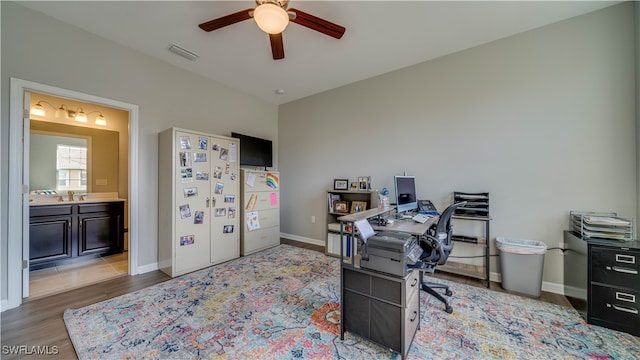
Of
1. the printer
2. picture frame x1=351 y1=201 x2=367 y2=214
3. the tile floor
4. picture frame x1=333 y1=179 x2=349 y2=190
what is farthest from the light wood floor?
picture frame x1=333 y1=179 x2=349 y2=190

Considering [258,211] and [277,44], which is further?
[258,211]

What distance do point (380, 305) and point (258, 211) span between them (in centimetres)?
273

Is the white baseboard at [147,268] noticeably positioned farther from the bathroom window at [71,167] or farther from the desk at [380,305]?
the desk at [380,305]

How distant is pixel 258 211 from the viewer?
12.7ft

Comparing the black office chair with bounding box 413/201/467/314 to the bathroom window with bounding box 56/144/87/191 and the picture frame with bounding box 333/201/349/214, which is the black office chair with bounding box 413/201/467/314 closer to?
the picture frame with bounding box 333/201/349/214

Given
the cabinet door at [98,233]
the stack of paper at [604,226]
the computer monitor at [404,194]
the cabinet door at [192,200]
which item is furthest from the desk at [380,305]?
the cabinet door at [98,233]

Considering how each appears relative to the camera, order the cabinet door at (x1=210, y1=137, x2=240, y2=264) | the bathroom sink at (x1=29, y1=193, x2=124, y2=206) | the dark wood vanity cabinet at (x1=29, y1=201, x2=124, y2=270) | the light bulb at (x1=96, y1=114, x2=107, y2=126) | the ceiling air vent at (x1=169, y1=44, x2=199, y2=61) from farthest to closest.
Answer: the light bulb at (x1=96, y1=114, x2=107, y2=126) → the cabinet door at (x1=210, y1=137, x2=240, y2=264) → the bathroom sink at (x1=29, y1=193, x2=124, y2=206) → the dark wood vanity cabinet at (x1=29, y1=201, x2=124, y2=270) → the ceiling air vent at (x1=169, y1=44, x2=199, y2=61)

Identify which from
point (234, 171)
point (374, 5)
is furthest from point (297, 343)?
point (374, 5)

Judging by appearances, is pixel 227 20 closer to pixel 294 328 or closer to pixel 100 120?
pixel 294 328

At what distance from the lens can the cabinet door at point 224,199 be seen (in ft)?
10.7

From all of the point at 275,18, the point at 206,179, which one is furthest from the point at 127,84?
the point at 275,18

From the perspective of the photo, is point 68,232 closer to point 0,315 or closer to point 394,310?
point 0,315

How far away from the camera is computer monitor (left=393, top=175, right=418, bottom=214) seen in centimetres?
261

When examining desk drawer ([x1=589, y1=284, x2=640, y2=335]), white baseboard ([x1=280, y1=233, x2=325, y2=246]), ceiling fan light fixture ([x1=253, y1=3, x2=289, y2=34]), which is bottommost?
white baseboard ([x1=280, y1=233, x2=325, y2=246])
